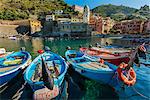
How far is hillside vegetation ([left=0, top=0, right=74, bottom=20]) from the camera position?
77875 millimetres

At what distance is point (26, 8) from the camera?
8931 centimetres

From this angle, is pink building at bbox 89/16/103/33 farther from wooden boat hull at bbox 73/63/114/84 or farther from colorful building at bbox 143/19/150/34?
wooden boat hull at bbox 73/63/114/84

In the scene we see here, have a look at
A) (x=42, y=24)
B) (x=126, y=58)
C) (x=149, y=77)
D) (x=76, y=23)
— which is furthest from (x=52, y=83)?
(x=42, y=24)

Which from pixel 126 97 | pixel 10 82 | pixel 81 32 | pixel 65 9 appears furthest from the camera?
pixel 65 9

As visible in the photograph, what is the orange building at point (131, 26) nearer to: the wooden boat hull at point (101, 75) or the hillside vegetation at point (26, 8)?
the hillside vegetation at point (26, 8)

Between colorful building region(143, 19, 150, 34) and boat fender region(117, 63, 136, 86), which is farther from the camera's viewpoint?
colorful building region(143, 19, 150, 34)

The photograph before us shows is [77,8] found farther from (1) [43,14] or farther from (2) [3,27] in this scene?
(2) [3,27]

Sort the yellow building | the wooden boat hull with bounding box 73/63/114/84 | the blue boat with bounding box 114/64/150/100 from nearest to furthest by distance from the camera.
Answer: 1. the blue boat with bounding box 114/64/150/100
2. the wooden boat hull with bounding box 73/63/114/84
3. the yellow building

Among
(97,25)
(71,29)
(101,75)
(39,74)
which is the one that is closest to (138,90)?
(101,75)

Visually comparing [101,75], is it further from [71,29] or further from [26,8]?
[26,8]

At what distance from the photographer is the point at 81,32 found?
69.1 meters

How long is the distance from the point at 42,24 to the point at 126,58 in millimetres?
67557

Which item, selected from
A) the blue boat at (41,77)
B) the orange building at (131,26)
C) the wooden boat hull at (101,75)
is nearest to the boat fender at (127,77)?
the wooden boat hull at (101,75)

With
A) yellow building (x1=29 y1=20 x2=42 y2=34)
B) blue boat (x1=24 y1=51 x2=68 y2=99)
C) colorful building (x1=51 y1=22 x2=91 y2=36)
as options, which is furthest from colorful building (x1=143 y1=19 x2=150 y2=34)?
blue boat (x1=24 y1=51 x2=68 y2=99)
